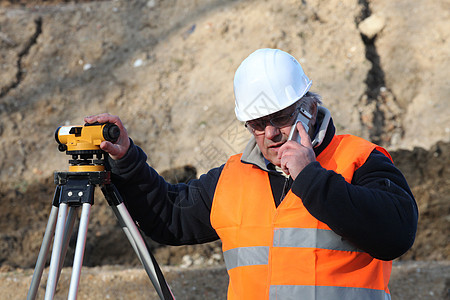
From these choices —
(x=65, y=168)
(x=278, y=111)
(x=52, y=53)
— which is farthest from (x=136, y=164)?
(x=52, y=53)

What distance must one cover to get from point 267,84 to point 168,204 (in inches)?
29.9

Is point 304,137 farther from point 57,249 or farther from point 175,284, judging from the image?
point 175,284

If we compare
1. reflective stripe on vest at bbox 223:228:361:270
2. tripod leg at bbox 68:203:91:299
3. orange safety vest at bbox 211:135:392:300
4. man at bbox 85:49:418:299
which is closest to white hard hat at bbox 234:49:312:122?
man at bbox 85:49:418:299

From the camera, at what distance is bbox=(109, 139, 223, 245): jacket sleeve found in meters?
2.40

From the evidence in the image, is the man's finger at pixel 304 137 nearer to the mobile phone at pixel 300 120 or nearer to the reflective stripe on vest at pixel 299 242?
the mobile phone at pixel 300 120

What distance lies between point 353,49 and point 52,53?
4.71m

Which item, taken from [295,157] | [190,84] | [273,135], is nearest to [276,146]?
[273,135]

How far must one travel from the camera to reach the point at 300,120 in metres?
2.17

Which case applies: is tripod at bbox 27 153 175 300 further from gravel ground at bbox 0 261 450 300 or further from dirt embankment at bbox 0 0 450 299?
dirt embankment at bbox 0 0 450 299

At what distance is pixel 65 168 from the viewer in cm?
686

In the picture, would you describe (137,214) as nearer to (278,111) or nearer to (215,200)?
(215,200)

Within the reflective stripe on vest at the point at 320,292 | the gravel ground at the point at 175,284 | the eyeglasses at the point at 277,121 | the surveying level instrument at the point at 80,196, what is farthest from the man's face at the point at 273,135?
the gravel ground at the point at 175,284

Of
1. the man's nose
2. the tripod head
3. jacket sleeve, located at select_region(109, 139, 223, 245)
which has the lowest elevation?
jacket sleeve, located at select_region(109, 139, 223, 245)

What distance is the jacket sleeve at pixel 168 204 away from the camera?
7.88ft
